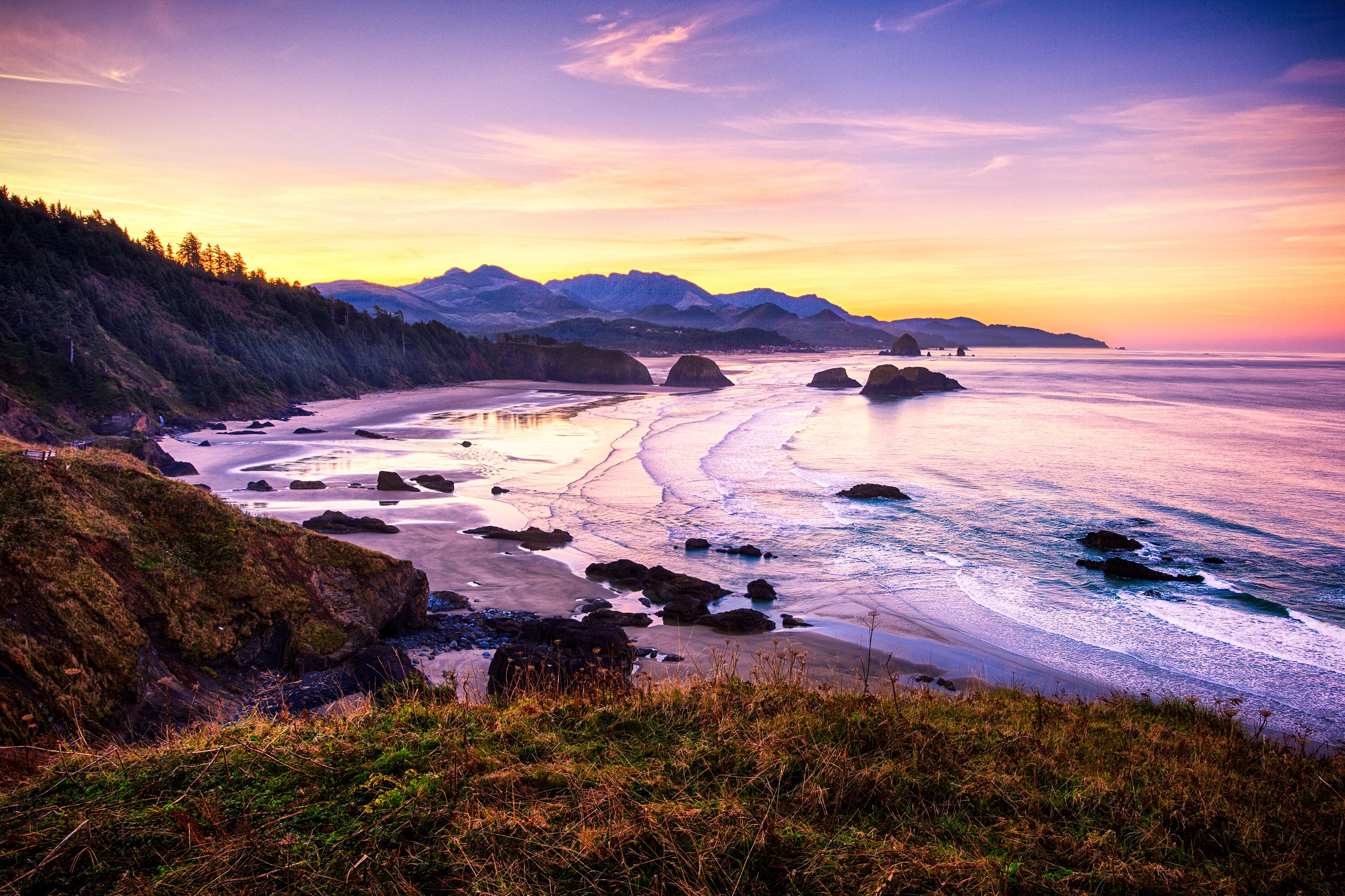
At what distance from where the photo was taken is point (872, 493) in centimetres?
2788

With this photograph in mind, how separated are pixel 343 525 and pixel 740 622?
12879 millimetres

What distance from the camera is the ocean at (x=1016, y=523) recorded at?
46.9 feet

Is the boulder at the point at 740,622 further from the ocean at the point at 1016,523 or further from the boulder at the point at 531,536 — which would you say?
the boulder at the point at 531,536

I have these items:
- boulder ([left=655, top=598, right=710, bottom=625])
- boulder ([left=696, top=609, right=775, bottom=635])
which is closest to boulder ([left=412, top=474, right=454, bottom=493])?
boulder ([left=655, top=598, right=710, bottom=625])

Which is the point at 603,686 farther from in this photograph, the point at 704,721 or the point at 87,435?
the point at 87,435

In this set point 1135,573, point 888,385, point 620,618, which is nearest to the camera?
point 620,618

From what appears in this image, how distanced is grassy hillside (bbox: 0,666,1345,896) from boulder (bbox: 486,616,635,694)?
1.89 metres

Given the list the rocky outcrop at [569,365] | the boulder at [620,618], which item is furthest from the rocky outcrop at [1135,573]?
the rocky outcrop at [569,365]

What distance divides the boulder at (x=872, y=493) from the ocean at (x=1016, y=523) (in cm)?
67

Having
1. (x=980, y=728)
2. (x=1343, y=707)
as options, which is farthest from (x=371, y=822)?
(x=1343, y=707)

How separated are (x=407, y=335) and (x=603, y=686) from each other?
101135 mm

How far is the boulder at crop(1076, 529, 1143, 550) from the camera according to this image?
2098 centimetres

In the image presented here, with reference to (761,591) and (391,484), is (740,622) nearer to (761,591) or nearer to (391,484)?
(761,591)

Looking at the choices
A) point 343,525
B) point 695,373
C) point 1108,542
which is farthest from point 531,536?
point 695,373
